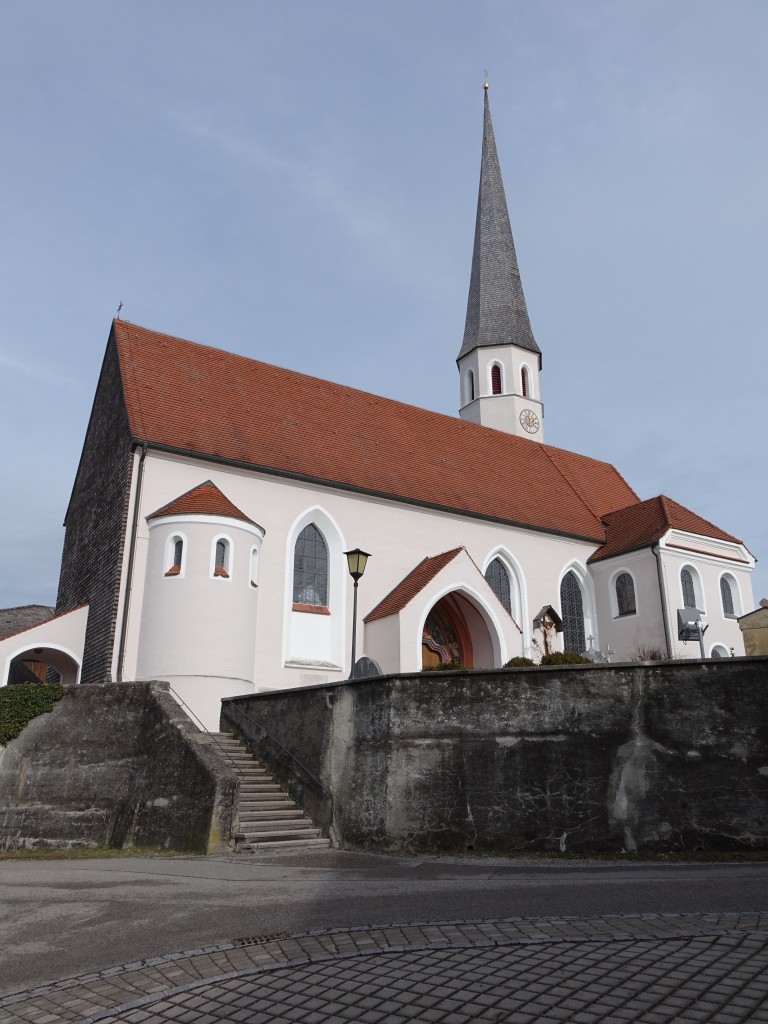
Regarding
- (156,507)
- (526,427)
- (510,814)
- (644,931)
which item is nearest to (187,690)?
(156,507)

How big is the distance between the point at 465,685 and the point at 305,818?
327 centimetres

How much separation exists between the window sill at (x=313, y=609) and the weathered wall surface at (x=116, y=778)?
5899 millimetres

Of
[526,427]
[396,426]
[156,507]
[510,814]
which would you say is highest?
[526,427]

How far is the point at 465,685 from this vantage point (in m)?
11.1

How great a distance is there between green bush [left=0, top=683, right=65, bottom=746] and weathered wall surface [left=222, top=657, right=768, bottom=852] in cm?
602

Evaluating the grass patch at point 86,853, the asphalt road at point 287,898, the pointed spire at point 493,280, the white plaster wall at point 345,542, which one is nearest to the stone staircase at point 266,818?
the grass patch at point 86,853

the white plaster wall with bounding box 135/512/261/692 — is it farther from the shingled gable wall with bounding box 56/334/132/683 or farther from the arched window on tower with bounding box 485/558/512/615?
the arched window on tower with bounding box 485/558/512/615

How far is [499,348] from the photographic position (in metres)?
33.6

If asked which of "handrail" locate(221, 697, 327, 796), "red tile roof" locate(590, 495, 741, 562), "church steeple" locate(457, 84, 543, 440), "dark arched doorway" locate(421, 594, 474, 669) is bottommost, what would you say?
"handrail" locate(221, 697, 327, 796)

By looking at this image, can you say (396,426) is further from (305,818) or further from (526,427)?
(305,818)

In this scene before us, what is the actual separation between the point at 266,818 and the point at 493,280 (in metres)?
28.5

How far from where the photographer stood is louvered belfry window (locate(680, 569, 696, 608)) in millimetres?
23766

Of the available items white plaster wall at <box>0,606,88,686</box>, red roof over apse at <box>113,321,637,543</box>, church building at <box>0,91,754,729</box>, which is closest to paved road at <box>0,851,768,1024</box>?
church building at <box>0,91,754,729</box>

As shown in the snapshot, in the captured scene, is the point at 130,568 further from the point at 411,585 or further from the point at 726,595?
the point at 726,595
